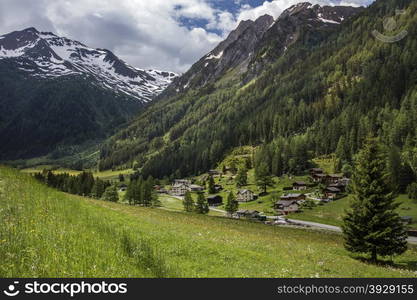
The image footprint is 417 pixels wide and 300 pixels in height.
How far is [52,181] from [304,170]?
131 meters

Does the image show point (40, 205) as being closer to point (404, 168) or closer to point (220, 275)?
point (220, 275)

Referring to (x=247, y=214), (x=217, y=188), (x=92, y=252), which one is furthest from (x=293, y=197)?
(x=92, y=252)

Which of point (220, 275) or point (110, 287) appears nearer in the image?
point (110, 287)

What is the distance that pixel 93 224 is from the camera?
15656 mm

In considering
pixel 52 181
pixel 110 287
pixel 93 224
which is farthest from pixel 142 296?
pixel 52 181

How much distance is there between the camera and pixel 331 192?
141250mm

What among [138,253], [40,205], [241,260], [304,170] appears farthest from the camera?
[304,170]

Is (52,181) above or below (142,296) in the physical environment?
below

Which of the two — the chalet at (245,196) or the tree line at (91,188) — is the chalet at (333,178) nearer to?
the chalet at (245,196)

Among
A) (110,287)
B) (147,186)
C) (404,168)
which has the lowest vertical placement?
(147,186)

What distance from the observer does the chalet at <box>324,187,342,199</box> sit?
140125mm

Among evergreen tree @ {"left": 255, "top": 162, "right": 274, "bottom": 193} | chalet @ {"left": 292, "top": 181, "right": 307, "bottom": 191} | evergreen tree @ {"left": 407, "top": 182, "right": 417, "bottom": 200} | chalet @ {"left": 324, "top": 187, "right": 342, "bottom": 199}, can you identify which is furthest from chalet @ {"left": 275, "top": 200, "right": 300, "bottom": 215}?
evergreen tree @ {"left": 407, "top": 182, "right": 417, "bottom": 200}

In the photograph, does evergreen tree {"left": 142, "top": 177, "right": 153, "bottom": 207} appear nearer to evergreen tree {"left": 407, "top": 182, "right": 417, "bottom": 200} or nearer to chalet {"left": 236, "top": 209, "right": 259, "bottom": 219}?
chalet {"left": 236, "top": 209, "right": 259, "bottom": 219}

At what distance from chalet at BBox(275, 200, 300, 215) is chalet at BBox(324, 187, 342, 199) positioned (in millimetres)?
17207
